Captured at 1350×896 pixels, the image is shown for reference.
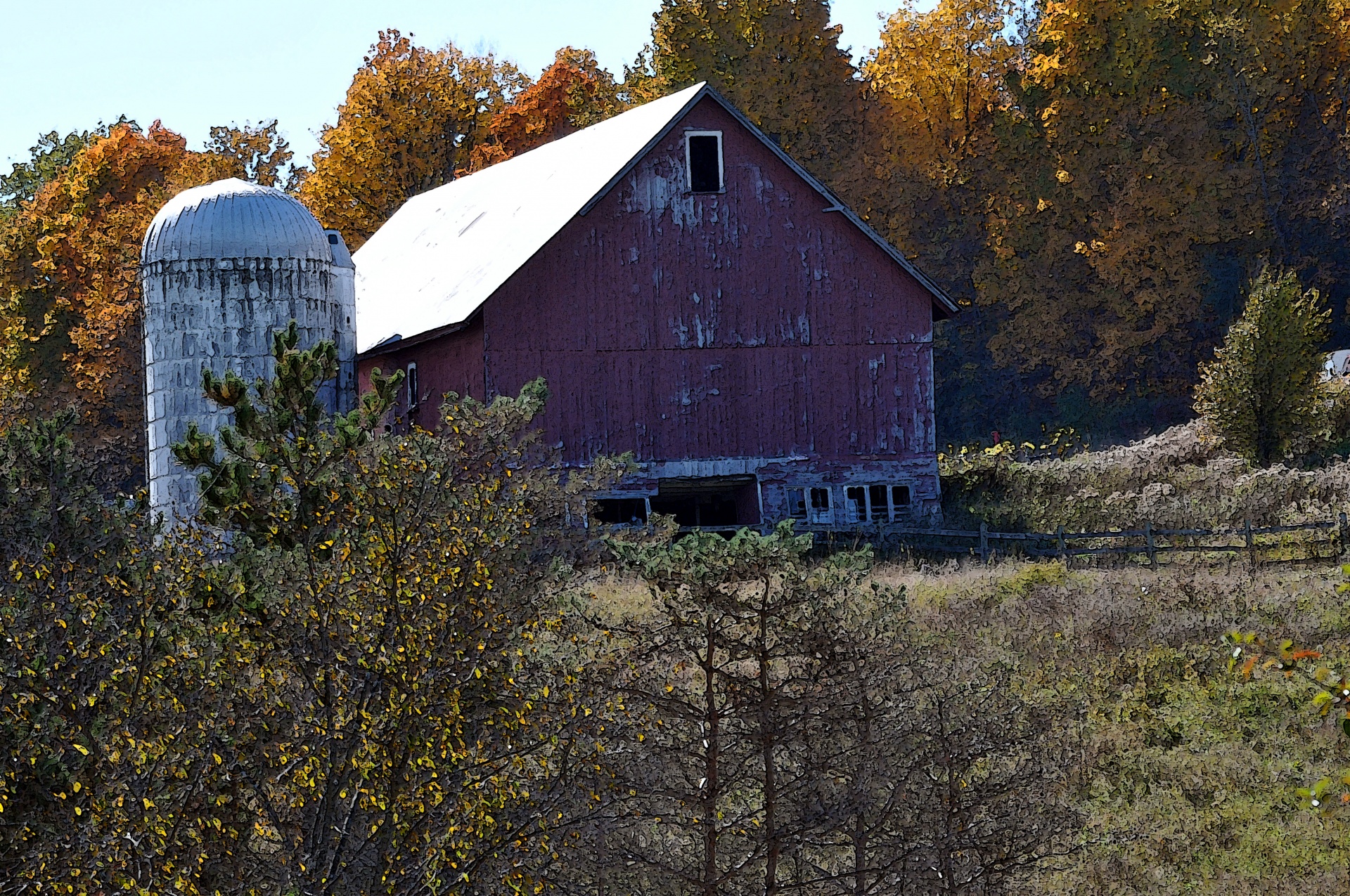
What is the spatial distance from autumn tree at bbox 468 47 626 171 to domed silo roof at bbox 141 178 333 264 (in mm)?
20652

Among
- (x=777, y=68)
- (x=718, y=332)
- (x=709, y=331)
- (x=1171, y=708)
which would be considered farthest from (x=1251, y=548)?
(x=777, y=68)

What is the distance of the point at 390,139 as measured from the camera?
45.8 m

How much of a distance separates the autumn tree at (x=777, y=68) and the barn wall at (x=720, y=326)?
20357mm

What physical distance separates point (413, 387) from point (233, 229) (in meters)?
4.02

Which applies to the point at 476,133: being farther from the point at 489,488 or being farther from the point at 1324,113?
the point at 489,488

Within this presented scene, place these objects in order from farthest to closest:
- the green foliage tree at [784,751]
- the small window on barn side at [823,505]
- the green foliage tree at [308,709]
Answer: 1. the small window on barn side at [823,505]
2. the green foliage tree at [784,751]
3. the green foliage tree at [308,709]

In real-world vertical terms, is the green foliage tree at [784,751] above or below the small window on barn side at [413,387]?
below

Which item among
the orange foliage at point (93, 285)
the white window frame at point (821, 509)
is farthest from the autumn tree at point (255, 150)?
the white window frame at point (821, 509)

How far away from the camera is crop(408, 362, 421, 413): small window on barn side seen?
27031mm

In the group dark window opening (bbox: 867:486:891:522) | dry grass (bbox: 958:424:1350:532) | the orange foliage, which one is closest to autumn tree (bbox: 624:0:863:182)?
the orange foliage

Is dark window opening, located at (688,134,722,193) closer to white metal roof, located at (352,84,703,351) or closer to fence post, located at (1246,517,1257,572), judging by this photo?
white metal roof, located at (352,84,703,351)

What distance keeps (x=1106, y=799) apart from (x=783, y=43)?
1339 inches

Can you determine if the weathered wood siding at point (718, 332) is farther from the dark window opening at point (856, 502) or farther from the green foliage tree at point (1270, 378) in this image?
the green foliage tree at point (1270, 378)

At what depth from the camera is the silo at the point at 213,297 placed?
2470 centimetres
